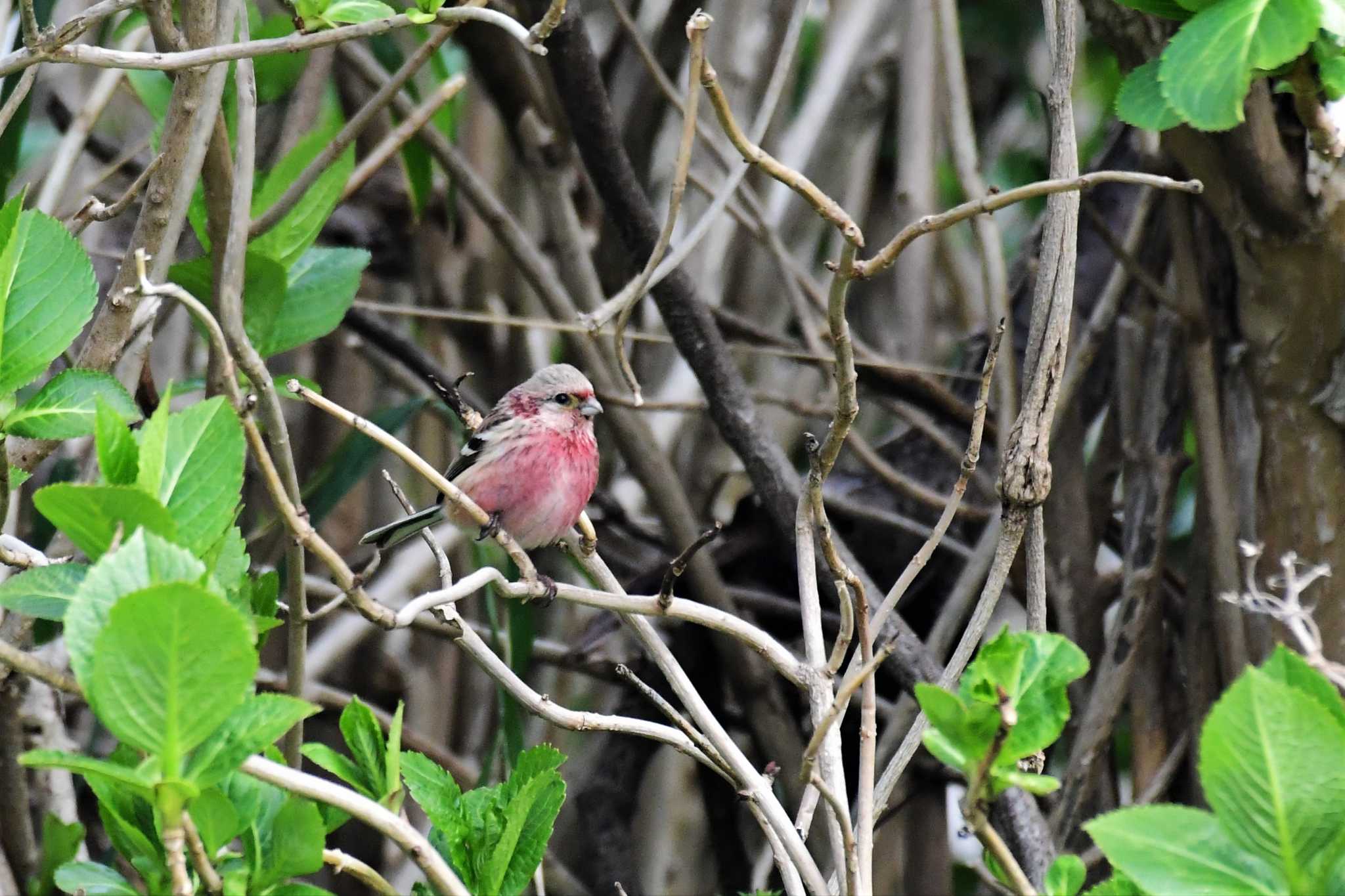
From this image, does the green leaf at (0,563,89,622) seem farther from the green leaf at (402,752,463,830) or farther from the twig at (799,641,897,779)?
the twig at (799,641,897,779)

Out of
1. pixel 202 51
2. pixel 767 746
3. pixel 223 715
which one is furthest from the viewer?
pixel 767 746

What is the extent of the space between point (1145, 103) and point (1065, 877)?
5.00 feet

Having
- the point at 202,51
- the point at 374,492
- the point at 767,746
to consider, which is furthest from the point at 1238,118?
the point at 374,492

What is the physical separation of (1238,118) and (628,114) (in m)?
2.99

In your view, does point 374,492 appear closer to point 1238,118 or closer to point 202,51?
point 202,51

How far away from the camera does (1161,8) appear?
274 cm

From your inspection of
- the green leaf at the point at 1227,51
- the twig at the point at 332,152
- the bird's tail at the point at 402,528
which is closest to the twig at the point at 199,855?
the twig at the point at 332,152

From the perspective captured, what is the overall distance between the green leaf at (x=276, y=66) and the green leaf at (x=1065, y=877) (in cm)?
315

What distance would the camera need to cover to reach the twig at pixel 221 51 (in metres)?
2.33

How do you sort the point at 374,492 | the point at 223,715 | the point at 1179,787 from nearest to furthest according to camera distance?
the point at 223,715 < the point at 1179,787 < the point at 374,492

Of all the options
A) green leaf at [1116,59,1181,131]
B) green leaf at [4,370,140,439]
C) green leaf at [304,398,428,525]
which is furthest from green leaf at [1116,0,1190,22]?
green leaf at [304,398,428,525]

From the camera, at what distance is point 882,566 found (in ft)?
14.5

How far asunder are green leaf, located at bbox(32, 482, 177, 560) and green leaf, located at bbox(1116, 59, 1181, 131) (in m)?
1.86

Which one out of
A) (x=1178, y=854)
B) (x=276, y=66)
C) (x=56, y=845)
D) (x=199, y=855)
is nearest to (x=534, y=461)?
(x=276, y=66)
